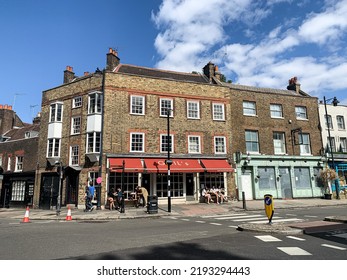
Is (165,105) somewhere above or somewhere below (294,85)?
below

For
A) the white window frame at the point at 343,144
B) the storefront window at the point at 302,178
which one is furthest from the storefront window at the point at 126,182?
the white window frame at the point at 343,144

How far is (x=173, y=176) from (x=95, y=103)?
27.7 ft

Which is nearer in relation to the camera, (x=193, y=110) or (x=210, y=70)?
(x=193, y=110)

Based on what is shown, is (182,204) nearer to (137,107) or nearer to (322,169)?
(137,107)

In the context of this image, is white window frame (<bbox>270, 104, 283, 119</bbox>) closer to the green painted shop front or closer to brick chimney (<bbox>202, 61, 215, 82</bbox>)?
the green painted shop front

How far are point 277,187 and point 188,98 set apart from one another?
11325 millimetres

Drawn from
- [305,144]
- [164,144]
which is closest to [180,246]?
[164,144]

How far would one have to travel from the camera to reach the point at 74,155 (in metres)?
21.4

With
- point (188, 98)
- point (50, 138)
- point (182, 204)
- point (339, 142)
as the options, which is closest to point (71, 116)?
point (50, 138)

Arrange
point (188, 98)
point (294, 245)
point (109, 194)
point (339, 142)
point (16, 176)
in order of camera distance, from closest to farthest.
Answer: point (294, 245), point (109, 194), point (188, 98), point (16, 176), point (339, 142)

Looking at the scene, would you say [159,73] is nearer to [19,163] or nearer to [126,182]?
[126,182]

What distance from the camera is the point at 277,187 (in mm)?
23828

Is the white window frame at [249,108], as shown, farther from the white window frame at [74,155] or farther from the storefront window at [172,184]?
the white window frame at [74,155]

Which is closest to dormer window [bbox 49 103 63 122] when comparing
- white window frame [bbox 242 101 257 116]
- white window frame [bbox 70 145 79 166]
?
white window frame [bbox 70 145 79 166]
